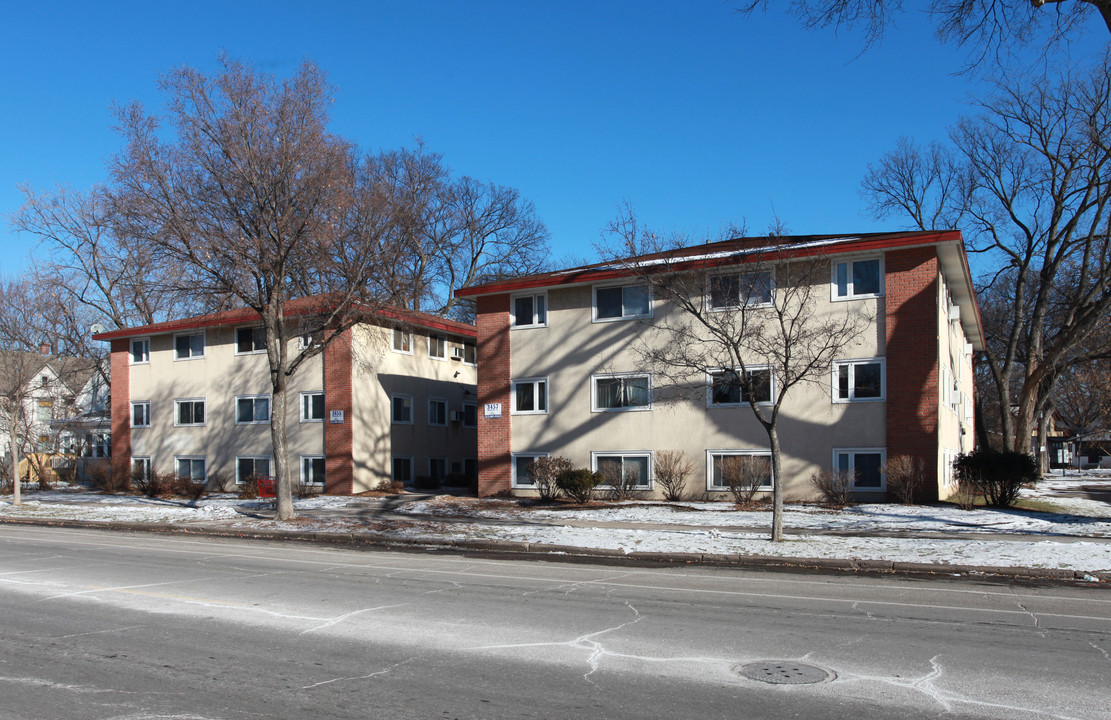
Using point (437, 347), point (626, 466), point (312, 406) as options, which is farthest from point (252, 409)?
point (626, 466)

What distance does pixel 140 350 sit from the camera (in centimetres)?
3697

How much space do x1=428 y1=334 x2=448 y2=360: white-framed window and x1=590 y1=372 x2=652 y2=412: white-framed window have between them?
1050cm

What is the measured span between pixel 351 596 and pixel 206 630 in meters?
2.29

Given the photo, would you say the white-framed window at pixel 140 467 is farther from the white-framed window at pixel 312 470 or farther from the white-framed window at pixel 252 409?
the white-framed window at pixel 312 470

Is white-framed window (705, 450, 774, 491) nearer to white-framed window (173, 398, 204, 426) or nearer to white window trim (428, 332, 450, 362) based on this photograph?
white window trim (428, 332, 450, 362)

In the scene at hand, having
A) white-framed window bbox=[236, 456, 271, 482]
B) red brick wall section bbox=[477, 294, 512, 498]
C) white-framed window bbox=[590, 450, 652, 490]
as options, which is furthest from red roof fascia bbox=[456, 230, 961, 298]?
white-framed window bbox=[236, 456, 271, 482]

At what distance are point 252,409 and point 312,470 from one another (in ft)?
13.1

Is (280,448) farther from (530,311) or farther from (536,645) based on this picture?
(536,645)

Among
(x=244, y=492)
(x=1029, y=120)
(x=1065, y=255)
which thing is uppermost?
(x=1029, y=120)

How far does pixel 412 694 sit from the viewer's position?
617 centimetres

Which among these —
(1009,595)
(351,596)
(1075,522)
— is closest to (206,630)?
(351,596)

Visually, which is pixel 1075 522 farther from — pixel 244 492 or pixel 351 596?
pixel 244 492

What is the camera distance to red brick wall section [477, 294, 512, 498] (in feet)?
90.2

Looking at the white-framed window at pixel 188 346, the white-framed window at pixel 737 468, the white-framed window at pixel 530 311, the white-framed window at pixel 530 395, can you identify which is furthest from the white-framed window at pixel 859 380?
the white-framed window at pixel 188 346
